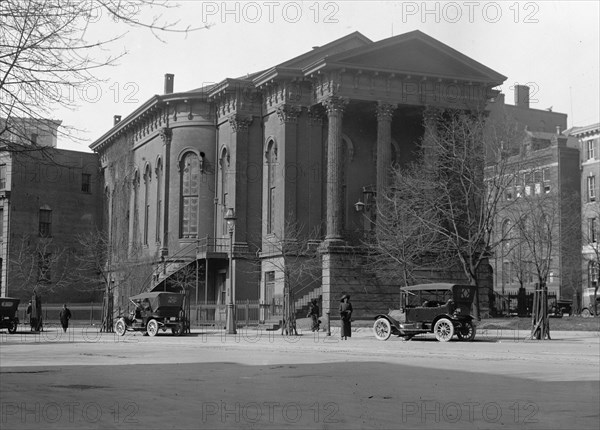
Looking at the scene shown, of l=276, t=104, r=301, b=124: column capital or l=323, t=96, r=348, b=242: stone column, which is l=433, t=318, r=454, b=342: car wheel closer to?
l=323, t=96, r=348, b=242: stone column

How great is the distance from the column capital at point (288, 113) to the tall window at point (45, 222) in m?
30.8

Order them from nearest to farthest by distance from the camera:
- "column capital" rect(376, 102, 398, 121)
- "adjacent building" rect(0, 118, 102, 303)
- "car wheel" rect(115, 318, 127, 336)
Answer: "car wheel" rect(115, 318, 127, 336)
"column capital" rect(376, 102, 398, 121)
"adjacent building" rect(0, 118, 102, 303)

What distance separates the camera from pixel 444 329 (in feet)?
106

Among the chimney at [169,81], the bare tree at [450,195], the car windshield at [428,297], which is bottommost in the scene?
the car windshield at [428,297]

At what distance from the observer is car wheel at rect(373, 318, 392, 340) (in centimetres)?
3350

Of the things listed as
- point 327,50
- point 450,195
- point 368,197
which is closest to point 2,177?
point 327,50

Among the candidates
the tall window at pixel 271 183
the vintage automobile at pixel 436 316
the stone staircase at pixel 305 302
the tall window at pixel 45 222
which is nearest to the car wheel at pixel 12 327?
the stone staircase at pixel 305 302

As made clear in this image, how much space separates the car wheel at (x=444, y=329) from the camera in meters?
32.0

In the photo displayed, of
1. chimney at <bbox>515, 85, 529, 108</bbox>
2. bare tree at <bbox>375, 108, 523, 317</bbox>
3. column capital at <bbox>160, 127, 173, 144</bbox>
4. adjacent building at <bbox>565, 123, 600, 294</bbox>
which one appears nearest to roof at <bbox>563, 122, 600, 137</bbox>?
adjacent building at <bbox>565, 123, 600, 294</bbox>

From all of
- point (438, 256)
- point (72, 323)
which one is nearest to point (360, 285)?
point (438, 256)

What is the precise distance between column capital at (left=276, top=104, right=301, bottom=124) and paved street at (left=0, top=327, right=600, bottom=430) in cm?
2825

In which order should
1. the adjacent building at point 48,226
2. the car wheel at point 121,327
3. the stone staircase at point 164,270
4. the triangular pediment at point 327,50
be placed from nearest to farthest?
the car wheel at point 121,327, the triangular pediment at point 327,50, the stone staircase at point 164,270, the adjacent building at point 48,226

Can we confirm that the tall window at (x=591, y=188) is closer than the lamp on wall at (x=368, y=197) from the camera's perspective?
No

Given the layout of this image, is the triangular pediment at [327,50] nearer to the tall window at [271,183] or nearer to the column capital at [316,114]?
the column capital at [316,114]
